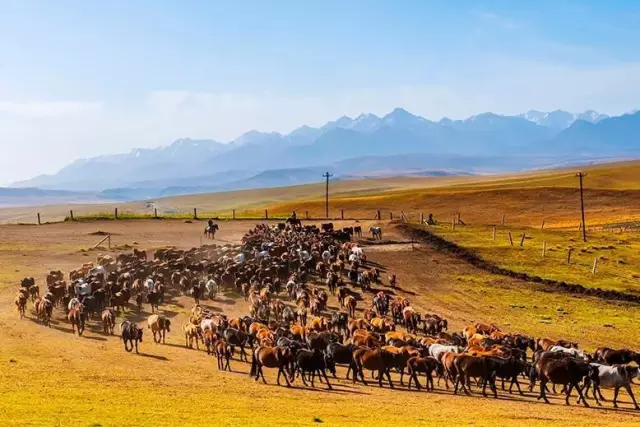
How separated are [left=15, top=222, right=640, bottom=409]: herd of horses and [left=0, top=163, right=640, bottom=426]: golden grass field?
76cm

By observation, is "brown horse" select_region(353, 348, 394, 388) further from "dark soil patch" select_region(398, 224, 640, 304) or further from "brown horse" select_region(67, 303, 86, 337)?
"dark soil patch" select_region(398, 224, 640, 304)

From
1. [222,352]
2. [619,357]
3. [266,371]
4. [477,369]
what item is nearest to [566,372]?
[477,369]

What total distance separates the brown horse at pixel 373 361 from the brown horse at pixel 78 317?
12871 millimetres

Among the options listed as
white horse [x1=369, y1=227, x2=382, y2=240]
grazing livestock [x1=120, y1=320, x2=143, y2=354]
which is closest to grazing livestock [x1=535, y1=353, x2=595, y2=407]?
grazing livestock [x1=120, y1=320, x2=143, y2=354]

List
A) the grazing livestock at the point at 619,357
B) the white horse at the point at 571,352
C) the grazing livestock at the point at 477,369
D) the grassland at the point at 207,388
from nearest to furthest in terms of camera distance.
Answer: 1. the grassland at the point at 207,388
2. the grazing livestock at the point at 477,369
3. the white horse at the point at 571,352
4. the grazing livestock at the point at 619,357

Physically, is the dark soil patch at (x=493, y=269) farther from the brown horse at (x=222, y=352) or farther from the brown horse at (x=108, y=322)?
the brown horse at (x=108, y=322)

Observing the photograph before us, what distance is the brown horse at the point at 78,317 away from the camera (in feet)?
94.2

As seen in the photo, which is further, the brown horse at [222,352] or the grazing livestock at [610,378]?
the brown horse at [222,352]

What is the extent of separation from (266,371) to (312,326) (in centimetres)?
589

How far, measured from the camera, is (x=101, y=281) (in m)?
38.2

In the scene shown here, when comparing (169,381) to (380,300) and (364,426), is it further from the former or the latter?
(380,300)

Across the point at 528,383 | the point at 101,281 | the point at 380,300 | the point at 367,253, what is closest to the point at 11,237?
the point at 101,281

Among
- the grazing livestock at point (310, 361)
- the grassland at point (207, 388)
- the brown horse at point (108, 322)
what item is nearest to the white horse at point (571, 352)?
the grassland at point (207, 388)

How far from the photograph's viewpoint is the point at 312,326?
29.8 m
